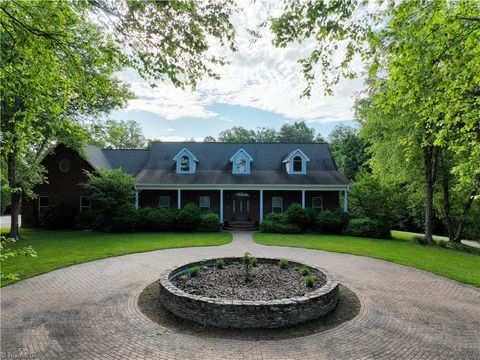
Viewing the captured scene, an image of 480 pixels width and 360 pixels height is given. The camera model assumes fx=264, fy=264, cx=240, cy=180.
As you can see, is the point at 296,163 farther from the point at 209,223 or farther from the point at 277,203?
the point at 209,223

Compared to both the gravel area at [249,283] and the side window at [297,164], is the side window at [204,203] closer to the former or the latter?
the side window at [297,164]

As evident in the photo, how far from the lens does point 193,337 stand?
5.29 m

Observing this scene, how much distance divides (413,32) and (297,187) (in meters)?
14.4

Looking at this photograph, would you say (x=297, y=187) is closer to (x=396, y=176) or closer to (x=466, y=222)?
(x=396, y=176)

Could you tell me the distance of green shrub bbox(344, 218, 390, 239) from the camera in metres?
17.5

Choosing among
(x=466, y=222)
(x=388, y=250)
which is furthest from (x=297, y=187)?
(x=466, y=222)

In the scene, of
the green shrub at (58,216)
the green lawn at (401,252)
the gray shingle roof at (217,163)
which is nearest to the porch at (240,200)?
the gray shingle roof at (217,163)

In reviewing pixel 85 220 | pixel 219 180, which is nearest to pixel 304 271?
pixel 219 180

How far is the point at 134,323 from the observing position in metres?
5.80

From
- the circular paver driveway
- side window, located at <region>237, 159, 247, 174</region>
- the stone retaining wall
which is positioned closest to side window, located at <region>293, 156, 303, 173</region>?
side window, located at <region>237, 159, 247, 174</region>

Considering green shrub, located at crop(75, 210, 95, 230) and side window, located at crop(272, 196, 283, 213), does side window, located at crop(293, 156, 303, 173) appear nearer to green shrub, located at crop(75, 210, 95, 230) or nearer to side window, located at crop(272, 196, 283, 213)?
side window, located at crop(272, 196, 283, 213)

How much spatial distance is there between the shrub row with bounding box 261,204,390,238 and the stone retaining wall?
11826 millimetres

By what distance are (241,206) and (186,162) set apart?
587cm

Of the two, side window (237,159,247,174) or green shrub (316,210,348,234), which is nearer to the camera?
green shrub (316,210,348,234)
